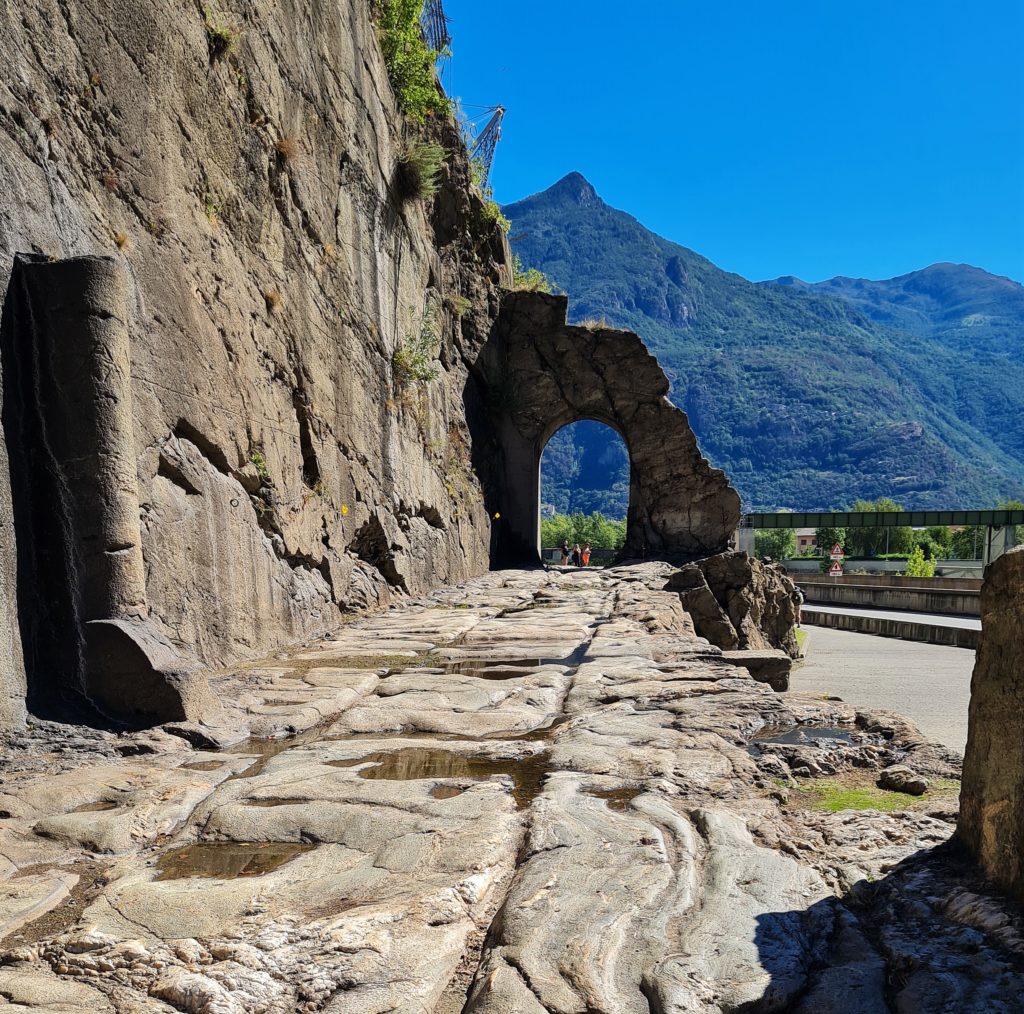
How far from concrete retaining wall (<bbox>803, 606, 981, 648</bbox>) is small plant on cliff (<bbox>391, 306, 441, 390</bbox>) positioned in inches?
451

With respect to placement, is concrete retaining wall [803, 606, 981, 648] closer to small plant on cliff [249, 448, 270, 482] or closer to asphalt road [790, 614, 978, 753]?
asphalt road [790, 614, 978, 753]

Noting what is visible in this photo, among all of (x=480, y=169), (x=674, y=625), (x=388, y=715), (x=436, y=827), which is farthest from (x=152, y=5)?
(x=480, y=169)

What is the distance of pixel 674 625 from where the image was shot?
10125mm

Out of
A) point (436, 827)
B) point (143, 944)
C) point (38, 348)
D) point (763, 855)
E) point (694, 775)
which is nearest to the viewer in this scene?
point (143, 944)

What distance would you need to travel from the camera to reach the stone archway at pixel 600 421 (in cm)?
2169

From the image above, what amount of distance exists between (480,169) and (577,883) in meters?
18.9

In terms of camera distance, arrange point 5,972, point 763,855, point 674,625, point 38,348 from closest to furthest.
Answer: point 5,972 < point 763,855 < point 38,348 < point 674,625

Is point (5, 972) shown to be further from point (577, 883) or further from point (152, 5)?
point (152, 5)

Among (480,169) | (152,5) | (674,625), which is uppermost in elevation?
(480,169)

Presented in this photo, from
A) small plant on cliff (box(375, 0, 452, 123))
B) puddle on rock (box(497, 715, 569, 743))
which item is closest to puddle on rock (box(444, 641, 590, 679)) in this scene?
puddle on rock (box(497, 715, 569, 743))

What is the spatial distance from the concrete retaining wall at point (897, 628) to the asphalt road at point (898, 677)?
291mm

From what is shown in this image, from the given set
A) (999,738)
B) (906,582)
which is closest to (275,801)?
(999,738)

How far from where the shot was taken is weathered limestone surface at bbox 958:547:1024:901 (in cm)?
220

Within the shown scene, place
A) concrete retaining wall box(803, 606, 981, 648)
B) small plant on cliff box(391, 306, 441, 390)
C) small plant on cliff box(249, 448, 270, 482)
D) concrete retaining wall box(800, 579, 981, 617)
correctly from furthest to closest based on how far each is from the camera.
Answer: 1. concrete retaining wall box(800, 579, 981, 617)
2. concrete retaining wall box(803, 606, 981, 648)
3. small plant on cliff box(391, 306, 441, 390)
4. small plant on cliff box(249, 448, 270, 482)
